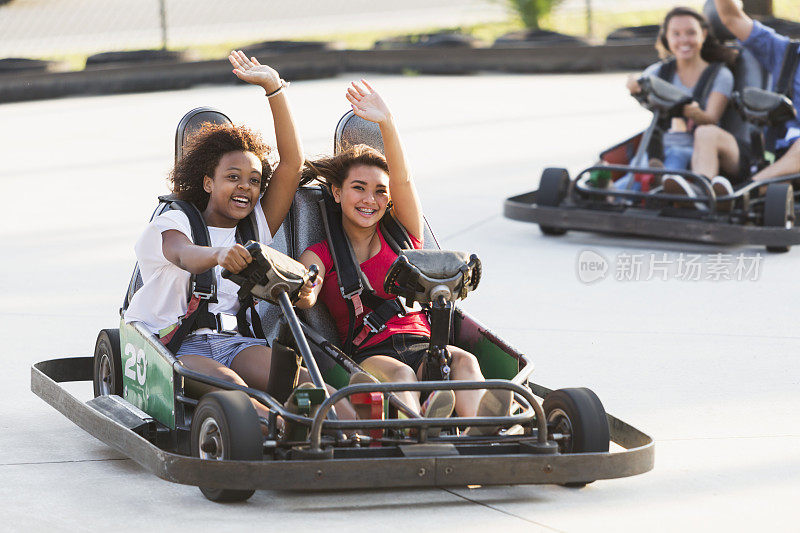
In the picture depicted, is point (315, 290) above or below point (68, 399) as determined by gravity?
above

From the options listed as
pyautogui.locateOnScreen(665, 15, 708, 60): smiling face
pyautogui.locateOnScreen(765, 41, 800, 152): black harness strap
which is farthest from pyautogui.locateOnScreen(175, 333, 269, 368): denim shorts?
pyautogui.locateOnScreen(765, 41, 800, 152): black harness strap

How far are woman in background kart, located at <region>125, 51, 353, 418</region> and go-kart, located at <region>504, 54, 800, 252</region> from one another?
10.7 ft

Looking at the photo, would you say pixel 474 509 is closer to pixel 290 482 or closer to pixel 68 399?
pixel 290 482

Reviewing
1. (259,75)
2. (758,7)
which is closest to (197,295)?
(259,75)

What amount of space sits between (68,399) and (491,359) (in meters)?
1.24

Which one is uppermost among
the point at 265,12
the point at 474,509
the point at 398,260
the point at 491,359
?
the point at 265,12

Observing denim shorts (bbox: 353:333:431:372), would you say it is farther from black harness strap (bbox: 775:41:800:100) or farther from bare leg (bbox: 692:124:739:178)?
black harness strap (bbox: 775:41:800:100)

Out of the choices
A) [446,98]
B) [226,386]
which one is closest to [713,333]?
[226,386]

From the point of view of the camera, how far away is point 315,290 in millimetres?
4039

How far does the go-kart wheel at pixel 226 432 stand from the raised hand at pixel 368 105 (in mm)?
1024

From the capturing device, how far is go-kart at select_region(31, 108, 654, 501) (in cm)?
337

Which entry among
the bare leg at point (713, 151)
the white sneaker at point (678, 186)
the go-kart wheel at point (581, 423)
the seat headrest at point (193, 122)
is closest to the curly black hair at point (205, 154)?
the seat headrest at point (193, 122)

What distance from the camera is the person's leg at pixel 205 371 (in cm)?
380

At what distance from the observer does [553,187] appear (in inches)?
305
